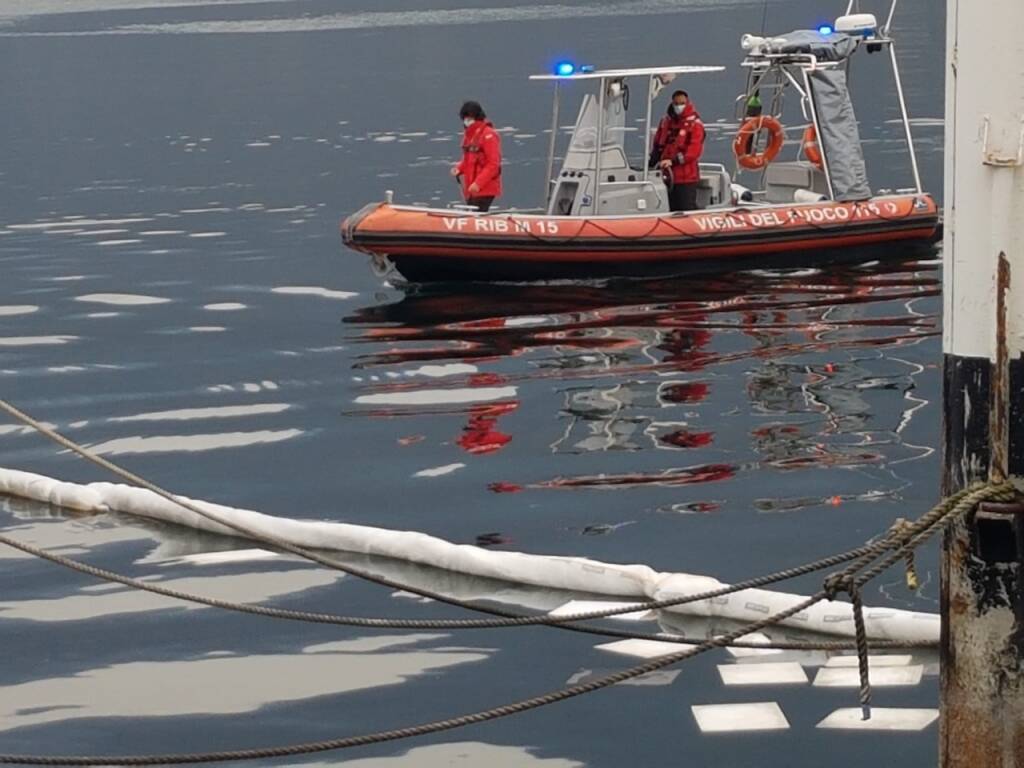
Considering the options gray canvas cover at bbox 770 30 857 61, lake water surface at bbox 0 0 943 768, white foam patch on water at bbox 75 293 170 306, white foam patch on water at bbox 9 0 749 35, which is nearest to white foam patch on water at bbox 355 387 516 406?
lake water surface at bbox 0 0 943 768

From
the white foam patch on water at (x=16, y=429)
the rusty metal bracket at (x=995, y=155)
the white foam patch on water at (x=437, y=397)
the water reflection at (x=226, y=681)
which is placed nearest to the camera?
the rusty metal bracket at (x=995, y=155)

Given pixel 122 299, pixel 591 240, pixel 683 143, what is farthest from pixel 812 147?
pixel 122 299

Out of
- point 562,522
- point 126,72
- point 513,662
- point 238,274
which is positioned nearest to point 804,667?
point 513,662

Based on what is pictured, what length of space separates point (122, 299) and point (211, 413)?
264 inches

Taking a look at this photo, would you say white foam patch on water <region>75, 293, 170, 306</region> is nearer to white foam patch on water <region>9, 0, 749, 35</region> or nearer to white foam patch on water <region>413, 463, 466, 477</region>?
white foam patch on water <region>413, 463, 466, 477</region>

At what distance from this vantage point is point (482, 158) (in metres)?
19.6

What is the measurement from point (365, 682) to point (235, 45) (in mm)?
74104

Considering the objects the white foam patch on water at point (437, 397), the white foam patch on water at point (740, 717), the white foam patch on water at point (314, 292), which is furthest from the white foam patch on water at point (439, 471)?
the white foam patch on water at point (314, 292)

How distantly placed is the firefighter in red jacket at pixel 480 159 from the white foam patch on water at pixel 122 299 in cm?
347

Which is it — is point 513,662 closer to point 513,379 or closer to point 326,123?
point 513,379

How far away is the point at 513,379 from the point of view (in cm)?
1548

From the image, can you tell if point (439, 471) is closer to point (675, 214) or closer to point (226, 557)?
point (226, 557)

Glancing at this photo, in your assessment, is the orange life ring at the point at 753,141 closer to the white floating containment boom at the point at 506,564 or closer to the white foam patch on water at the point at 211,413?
the white foam patch on water at the point at 211,413

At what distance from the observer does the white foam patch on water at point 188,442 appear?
13242 millimetres
